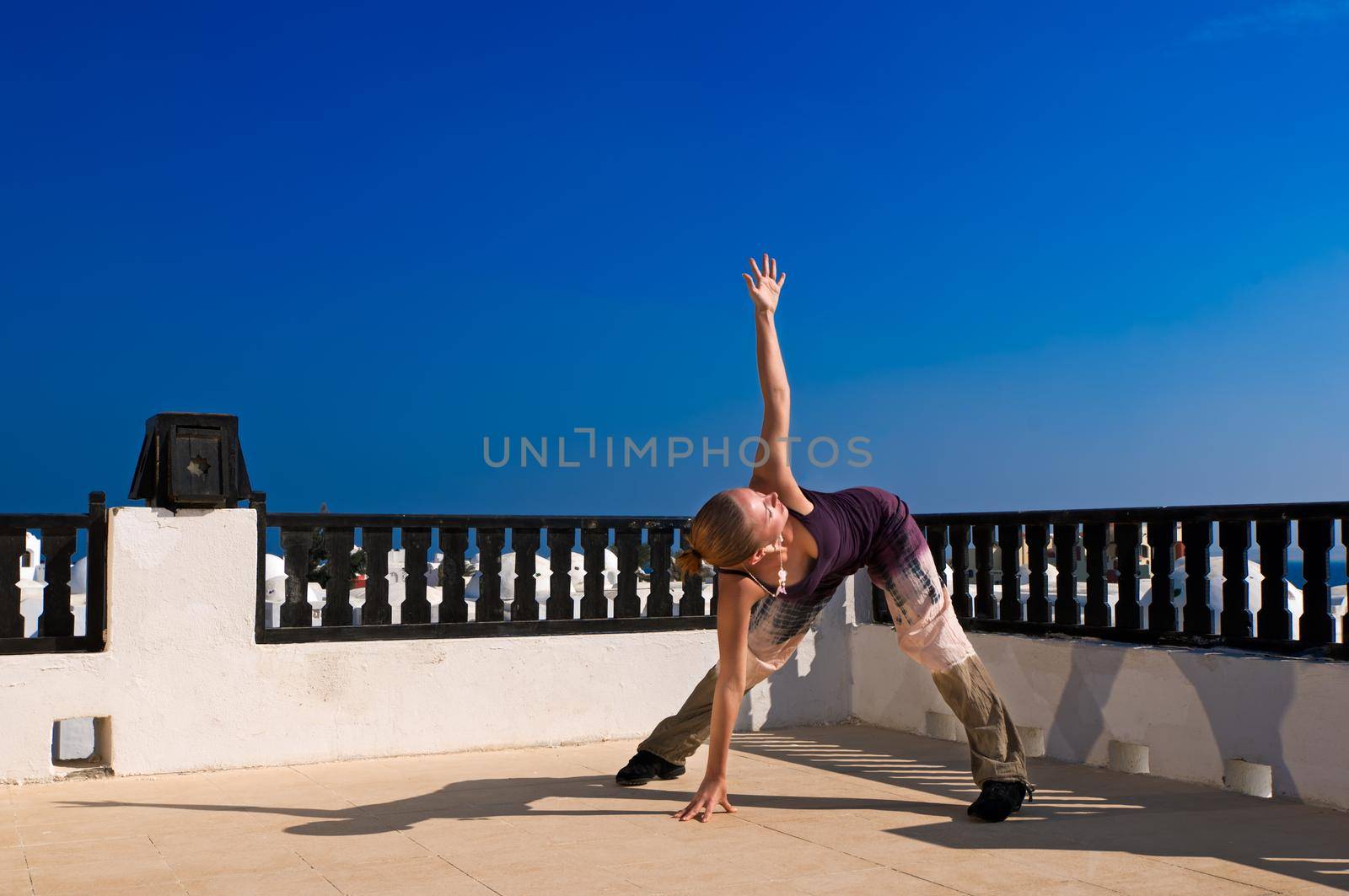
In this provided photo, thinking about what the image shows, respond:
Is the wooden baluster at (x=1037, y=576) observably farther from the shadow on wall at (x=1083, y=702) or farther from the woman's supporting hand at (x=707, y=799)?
the woman's supporting hand at (x=707, y=799)

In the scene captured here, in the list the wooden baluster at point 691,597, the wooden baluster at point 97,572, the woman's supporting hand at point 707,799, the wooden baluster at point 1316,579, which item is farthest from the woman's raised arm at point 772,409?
the wooden baluster at point 97,572

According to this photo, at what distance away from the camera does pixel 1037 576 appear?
7.11 metres

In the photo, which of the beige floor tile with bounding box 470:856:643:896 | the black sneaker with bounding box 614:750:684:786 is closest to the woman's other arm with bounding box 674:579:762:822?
the beige floor tile with bounding box 470:856:643:896

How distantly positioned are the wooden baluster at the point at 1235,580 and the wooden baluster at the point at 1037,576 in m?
1.17

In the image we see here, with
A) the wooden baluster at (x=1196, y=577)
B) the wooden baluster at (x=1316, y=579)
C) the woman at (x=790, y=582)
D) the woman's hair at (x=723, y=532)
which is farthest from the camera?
the wooden baluster at (x=1196, y=577)

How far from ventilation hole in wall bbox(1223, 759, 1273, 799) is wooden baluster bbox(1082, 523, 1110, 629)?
1.04m

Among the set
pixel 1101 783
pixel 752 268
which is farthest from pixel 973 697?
pixel 752 268

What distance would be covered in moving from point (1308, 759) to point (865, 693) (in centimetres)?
315

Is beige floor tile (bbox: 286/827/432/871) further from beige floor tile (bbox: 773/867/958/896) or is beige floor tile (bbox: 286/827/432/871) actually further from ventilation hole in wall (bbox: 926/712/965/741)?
ventilation hole in wall (bbox: 926/712/965/741)

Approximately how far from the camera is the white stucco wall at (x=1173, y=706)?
5.36 m

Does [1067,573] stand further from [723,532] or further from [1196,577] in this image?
[723,532]

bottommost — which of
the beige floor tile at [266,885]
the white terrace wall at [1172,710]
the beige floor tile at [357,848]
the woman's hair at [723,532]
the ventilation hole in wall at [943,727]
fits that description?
the ventilation hole in wall at [943,727]

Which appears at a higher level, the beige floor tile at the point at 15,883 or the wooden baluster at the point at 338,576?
the wooden baluster at the point at 338,576

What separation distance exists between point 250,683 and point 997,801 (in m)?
3.92
